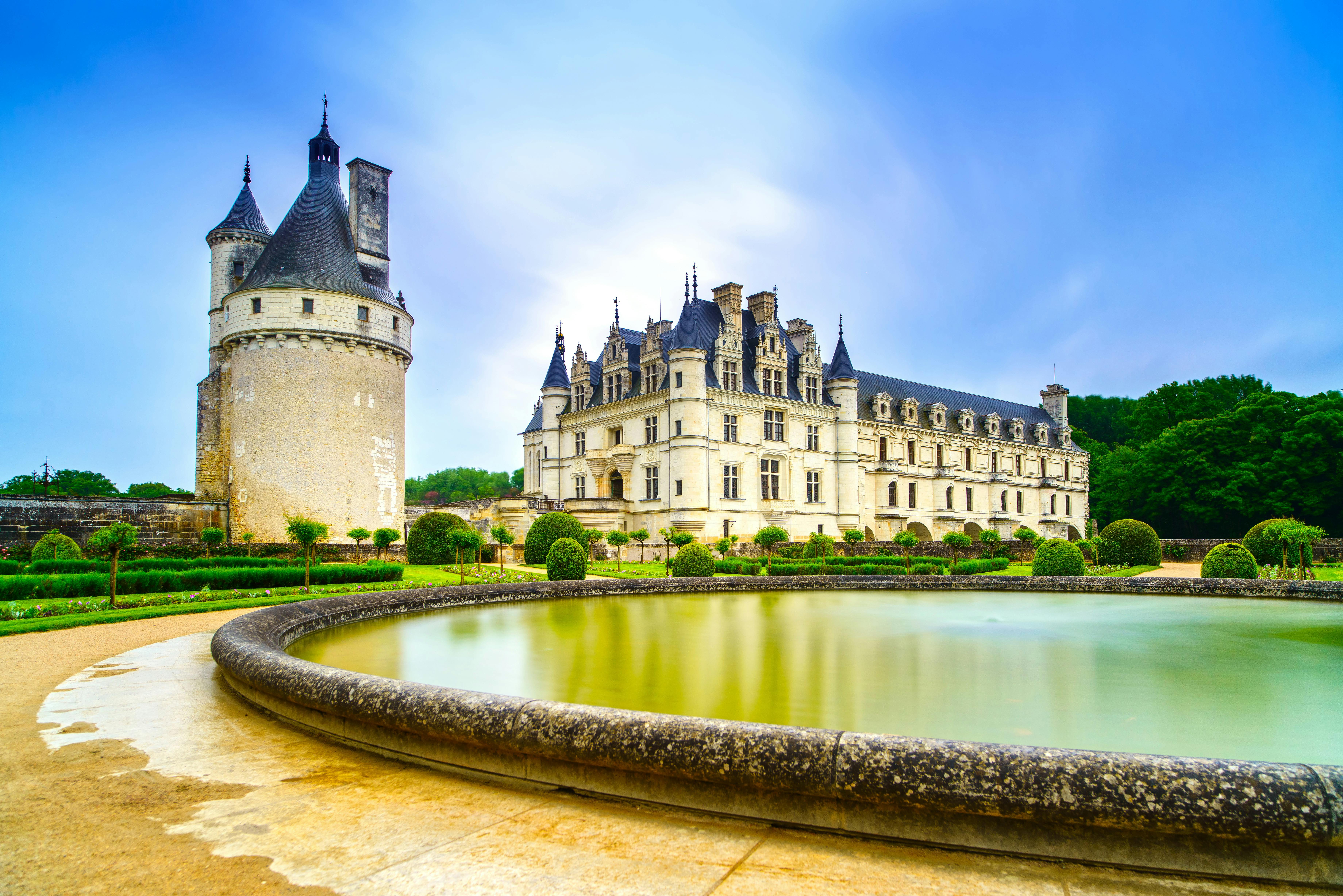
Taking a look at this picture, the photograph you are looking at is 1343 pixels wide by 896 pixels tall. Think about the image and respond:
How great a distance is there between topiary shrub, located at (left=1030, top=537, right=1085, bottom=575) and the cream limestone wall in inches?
1035

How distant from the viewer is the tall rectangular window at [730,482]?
133ft

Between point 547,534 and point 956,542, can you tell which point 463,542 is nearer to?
point 547,534

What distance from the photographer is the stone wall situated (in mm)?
25344

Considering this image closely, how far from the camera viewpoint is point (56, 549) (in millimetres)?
20297

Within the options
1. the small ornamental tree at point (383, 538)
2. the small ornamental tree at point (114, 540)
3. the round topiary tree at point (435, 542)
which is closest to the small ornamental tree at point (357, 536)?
the small ornamental tree at point (383, 538)

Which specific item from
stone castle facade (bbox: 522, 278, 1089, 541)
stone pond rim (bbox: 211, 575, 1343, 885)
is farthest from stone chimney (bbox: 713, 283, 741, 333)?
stone pond rim (bbox: 211, 575, 1343, 885)

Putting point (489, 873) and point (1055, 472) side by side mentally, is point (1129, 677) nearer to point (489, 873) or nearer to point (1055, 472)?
point (489, 873)

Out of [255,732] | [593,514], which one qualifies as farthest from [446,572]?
[255,732]

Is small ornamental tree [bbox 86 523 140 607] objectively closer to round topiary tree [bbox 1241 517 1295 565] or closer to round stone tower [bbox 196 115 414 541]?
round stone tower [bbox 196 115 414 541]

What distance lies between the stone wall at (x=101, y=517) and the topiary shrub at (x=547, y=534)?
1282cm

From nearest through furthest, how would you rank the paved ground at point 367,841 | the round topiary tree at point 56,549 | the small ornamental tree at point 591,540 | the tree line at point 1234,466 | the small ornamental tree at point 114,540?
the paved ground at point 367,841 → the small ornamental tree at point 114,540 → the round topiary tree at point 56,549 → the small ornamental tree at point 591,540 → the tree line at point 1234,466

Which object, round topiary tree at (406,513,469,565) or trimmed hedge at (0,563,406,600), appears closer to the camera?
trimmed hedge at (0,563,406,600)

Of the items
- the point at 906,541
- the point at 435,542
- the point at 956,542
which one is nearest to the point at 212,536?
the point at 435,542

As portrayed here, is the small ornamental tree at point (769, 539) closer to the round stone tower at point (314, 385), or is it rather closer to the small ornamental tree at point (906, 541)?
the small ornamental tree at point (906, 541)
